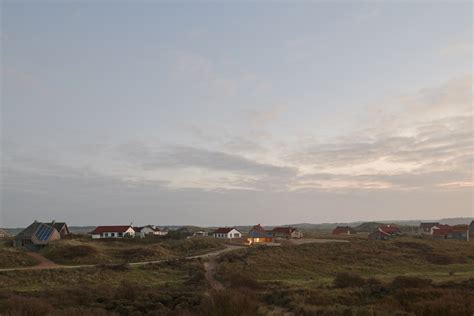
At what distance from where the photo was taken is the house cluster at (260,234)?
291 feet

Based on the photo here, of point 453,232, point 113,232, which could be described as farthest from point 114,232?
point 453,232

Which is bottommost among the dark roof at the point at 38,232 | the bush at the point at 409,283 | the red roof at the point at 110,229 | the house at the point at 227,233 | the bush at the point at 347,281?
the house at the point at 227,233

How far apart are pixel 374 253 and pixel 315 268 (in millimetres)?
15530

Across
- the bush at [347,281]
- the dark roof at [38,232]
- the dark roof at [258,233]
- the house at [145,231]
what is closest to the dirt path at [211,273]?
the bush at [347,281]

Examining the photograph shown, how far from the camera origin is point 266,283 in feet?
125

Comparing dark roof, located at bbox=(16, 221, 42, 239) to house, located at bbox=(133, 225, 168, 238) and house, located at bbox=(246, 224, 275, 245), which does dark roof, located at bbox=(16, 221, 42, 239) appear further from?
house, located at bbox=(246, 224, 275, 245)

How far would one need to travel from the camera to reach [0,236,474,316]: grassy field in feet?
65.6

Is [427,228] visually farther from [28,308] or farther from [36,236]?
[28,308]

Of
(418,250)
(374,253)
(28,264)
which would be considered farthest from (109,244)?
(418,250)

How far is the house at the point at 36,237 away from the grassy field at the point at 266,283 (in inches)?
375

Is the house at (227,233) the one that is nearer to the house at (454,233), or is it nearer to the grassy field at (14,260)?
the house at (454,233)

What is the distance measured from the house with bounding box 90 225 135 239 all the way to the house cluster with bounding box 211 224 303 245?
22.0 meters

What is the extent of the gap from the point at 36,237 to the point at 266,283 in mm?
45144

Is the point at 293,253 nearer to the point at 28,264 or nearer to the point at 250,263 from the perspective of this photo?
the point at 250,263
